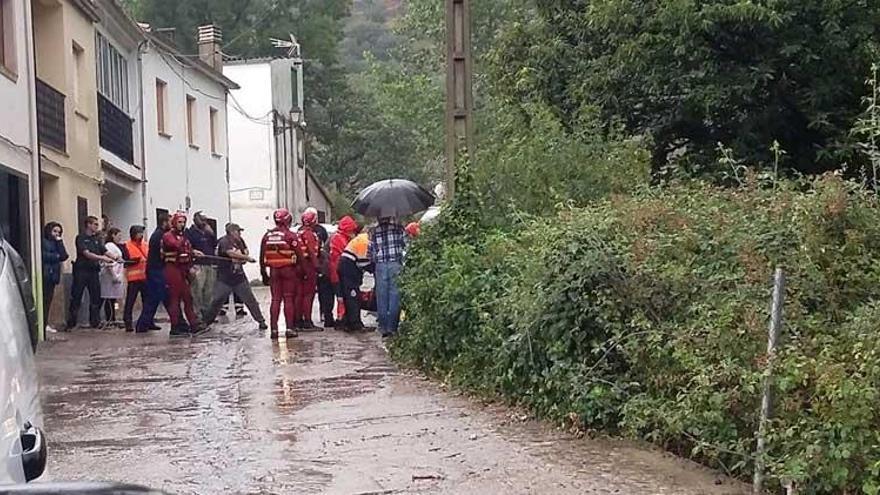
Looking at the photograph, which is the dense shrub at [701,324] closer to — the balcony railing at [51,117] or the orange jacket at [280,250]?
the orange jacket at [280,250]

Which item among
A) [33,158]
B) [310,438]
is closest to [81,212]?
[33,158]

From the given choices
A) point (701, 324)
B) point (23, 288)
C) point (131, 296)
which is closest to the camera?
point (23, 288)

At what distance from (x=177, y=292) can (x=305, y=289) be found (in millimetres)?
1602

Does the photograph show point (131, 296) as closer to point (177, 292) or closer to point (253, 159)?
point (177, 292)

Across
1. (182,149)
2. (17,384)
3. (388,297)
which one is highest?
(182,149)

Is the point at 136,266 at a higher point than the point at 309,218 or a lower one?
lower

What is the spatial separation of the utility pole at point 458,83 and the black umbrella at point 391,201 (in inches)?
62.5

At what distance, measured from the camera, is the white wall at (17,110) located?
15.2 meters

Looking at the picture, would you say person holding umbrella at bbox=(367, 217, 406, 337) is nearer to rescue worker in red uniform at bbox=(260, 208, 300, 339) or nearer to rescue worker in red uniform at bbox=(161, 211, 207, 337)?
rescue worker in red uniform at bbox=(260, 208, 300, 339)

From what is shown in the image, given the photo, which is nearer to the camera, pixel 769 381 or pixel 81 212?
pixel 769 381

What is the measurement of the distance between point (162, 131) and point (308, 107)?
33.2 metres

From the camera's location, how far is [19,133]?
15.9 metres

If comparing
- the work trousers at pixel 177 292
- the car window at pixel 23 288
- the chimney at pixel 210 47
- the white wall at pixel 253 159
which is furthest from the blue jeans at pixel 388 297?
the white wall at pixel 253 159

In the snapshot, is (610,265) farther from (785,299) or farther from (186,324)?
(186,324)
